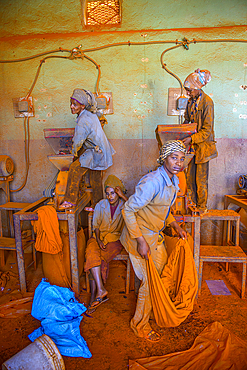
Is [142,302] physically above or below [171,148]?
below

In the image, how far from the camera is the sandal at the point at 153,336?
213 centimetres

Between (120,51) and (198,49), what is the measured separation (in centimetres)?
127

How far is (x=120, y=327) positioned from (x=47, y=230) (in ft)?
4.30

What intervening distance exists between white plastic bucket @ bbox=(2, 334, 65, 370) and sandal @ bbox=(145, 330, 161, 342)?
0.83 metres

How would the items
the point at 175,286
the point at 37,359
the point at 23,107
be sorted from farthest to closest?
the point at 23,107 → the point at 175,286 → the point at 37,359

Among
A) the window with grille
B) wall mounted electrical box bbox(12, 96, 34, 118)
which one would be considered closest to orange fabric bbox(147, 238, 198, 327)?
wall mounted electrical box bbox(12, 96, 34, 118)

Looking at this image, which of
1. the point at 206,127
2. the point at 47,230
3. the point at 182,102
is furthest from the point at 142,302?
the point at 182,102

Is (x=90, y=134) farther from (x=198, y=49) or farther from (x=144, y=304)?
(x=198, y=49)

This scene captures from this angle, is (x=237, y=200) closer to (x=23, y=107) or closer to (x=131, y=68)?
(x=131, y=68)

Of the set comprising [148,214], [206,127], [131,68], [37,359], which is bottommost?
[37,359]

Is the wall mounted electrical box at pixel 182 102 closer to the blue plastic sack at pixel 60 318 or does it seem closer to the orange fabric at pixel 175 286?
the orange fabric at pixel 175 286

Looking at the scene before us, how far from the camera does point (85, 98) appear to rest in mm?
2895

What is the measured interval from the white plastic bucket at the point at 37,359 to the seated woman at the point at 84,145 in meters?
1.41

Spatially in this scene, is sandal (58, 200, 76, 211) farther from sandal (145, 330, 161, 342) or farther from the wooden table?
the wooden table
